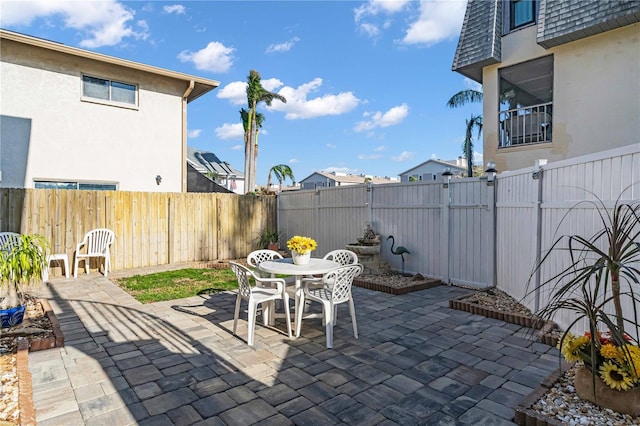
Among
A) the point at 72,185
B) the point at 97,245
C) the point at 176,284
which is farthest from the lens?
the point at 72,185

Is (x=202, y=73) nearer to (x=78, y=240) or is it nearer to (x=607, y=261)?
(x=78, y=240)

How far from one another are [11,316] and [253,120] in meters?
18.8

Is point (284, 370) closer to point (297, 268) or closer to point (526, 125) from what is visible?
point (297, 268)

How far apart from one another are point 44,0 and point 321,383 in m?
8.75

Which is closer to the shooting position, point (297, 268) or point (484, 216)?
point (297, 268)

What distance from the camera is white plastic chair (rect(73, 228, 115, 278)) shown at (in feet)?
24.3

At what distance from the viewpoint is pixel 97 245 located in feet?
25.0

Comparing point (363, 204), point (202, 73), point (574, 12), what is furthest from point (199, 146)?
point (574, 12)

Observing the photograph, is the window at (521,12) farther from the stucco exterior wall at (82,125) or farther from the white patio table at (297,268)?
the stucco exterior wall at (82,125)

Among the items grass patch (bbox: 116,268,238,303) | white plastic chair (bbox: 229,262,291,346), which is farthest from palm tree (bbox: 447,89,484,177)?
white plastic chair (bbox: 229,262,291,346)

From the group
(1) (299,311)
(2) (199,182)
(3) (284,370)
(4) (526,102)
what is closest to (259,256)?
(1) (299,311)

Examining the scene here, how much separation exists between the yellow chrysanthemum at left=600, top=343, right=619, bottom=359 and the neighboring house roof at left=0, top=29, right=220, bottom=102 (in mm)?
10708

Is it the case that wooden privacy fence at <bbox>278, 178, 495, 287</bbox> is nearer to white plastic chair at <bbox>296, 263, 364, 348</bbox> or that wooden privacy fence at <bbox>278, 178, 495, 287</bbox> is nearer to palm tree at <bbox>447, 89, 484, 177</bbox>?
white plastic chair at <bbox>296, 263, 364, 348</bbox>

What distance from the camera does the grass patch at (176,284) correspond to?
5.85 metres
